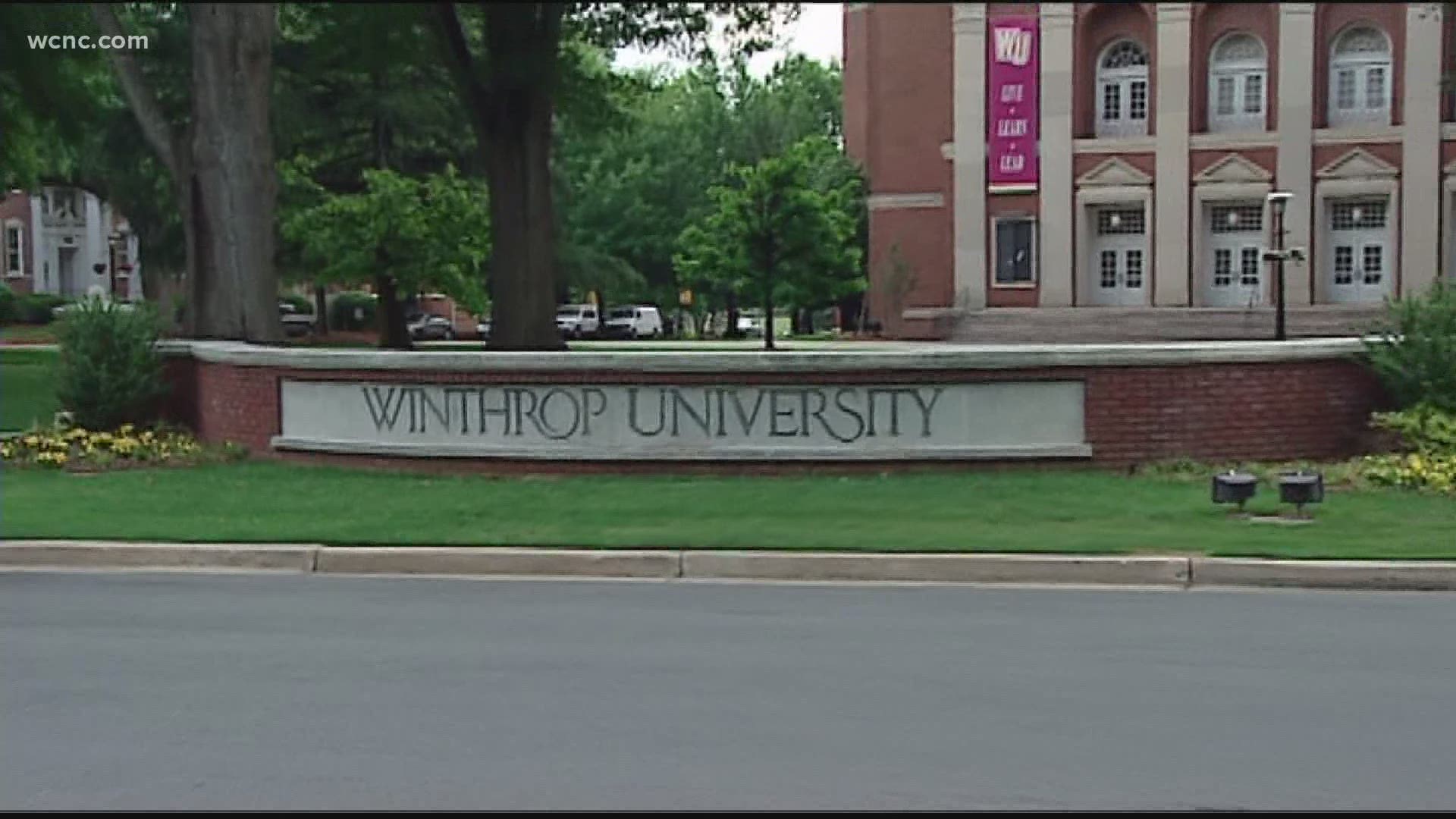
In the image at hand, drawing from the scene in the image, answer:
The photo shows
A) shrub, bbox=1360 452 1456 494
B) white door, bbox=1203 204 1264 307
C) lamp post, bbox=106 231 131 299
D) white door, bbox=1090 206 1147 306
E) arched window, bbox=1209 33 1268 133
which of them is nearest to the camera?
shrub, bbox=1360 452 1456 494

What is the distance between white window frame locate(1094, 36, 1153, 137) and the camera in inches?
2167

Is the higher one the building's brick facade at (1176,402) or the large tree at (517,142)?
the large tree at (517,142)

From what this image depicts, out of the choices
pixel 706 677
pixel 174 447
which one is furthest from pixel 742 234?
pixel 706 677

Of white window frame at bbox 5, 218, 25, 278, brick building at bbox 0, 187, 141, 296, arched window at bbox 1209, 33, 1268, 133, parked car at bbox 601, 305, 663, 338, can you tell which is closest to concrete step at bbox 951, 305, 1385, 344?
arched window at bbox 1209, 33, 1268, 133

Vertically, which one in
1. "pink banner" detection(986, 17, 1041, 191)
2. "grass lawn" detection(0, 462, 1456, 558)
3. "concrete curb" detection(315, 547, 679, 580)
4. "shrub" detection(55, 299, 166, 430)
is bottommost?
"concrete curb" detection(315, 547, 679, 580)

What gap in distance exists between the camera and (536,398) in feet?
51.1

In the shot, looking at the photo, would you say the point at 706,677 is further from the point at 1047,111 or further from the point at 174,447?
the point at 1047,111

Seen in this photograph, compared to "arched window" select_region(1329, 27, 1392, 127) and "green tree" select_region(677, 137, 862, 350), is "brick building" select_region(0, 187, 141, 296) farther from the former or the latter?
"arched window" select_region(1329, 27, 1392, 127)

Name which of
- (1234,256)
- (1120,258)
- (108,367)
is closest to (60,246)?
(1120,258)

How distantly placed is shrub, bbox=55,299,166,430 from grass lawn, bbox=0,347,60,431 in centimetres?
97

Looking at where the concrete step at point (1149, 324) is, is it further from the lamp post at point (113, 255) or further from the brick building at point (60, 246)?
the brick building at point (60, 246)

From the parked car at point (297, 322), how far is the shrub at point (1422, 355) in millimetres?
54475

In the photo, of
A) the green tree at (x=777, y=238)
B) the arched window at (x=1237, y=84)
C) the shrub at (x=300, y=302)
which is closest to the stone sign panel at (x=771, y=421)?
the green tree at (x=777, y=238)

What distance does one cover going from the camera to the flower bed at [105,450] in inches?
675
